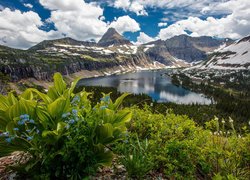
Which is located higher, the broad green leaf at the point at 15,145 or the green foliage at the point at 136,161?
the broad green leaf at the point at 15,145

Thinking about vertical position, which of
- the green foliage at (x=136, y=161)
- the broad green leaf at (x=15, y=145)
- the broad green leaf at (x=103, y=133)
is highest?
the broad green leaf at (x=103, y=133)

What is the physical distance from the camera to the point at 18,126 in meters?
4.13

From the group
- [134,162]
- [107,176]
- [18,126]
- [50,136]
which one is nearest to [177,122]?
[134,162]

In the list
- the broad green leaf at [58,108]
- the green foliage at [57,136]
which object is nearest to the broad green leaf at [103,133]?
the green foliage at [57,136]

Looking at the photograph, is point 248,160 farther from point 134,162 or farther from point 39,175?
point 39,175

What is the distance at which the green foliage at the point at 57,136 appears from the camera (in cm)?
391

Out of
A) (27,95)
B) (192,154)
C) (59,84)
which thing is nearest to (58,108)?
(59,84)

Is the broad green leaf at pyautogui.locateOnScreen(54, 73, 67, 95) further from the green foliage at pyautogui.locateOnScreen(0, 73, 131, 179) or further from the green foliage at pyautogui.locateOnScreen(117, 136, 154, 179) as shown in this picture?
the green foliage at pyautogui.locateOnScreen(117, 136, 154, 179)

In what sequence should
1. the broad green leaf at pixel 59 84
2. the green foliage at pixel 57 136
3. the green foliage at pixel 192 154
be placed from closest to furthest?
the green foliage at pixel 57 136 → the green foliage at pixel 192 154 → the broad green leaf at pixel 59 84

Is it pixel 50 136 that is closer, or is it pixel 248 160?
pixel 50 136

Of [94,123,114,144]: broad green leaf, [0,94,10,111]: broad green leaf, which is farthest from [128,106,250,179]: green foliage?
[0,94,10,111]: broad green leaf

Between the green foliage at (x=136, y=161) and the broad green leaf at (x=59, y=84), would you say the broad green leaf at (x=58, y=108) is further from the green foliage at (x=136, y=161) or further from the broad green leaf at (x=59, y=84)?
the green foliage at (x=136, y=161)

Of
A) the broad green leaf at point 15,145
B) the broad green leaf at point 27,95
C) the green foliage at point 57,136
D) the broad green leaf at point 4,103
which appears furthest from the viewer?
the broad green leaf at point 27,95

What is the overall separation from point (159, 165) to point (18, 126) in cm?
323
